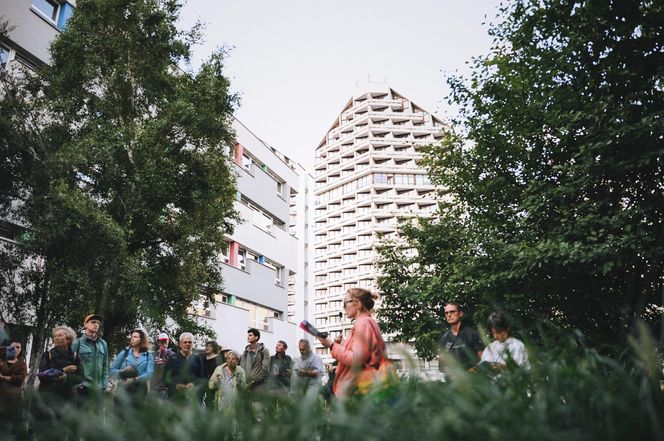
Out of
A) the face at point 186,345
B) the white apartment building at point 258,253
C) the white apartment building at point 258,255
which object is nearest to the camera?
the face at point 186,345

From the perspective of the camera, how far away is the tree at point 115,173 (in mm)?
12797

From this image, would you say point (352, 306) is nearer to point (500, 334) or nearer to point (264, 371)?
point (500, 334)

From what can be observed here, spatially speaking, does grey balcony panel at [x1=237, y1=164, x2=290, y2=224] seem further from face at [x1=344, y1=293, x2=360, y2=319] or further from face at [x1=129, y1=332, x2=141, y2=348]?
face at [x1=344, y1=293, x2=360, y2=319]

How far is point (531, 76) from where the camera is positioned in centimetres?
1523

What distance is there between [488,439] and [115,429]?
1.30 metres

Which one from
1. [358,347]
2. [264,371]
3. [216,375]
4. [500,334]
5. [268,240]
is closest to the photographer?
[358,347]

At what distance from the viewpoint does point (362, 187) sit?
90312 mm

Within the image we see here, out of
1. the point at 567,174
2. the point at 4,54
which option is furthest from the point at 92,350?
the point at 4,54

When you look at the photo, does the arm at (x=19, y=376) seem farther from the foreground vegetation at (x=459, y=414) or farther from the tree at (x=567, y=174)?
the tree at (x=567, y=174)

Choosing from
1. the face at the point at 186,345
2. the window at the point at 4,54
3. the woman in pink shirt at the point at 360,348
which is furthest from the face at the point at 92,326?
the window at the point at 4,54

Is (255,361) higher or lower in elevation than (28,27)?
lower

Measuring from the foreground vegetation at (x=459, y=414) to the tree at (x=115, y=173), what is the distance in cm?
1011

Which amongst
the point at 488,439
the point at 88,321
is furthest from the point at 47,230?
the point at 488,439

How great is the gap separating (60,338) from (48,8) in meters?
17.4
